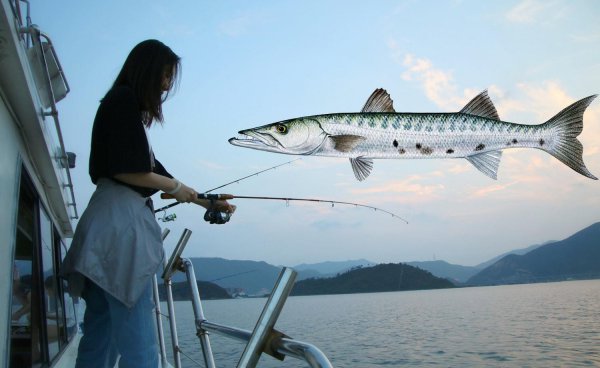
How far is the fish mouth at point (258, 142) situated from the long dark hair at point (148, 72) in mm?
424

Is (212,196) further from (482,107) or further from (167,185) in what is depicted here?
(482,107)

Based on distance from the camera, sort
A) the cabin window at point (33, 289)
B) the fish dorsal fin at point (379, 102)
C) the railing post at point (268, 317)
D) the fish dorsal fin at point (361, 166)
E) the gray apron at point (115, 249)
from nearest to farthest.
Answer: the railing post at point (268, 317)
the gray apron at point (115, 249)
the fish dorsal fin at point (361, 166)
the fish dorsal fin at point (379, 102)
the cabin window at point (33, 289)

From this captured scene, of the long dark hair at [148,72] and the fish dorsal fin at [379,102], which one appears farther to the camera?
the fish dorsal fin at [379,102]

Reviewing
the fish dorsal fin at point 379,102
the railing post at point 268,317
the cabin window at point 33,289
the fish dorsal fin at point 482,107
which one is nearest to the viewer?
the railing post at point 268,317

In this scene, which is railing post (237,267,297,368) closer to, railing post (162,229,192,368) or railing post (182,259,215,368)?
railing post (182,259,215,368)

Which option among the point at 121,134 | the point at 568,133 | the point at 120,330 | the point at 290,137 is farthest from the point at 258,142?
the point at 568,133

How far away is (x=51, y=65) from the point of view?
3.61 metres

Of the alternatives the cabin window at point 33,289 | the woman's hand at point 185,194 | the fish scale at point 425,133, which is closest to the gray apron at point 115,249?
the woman's hand at point 185,194

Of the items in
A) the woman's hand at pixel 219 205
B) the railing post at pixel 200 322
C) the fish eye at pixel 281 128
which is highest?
the fish eye at pixel 281 128

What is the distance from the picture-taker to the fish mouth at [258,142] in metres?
2.37

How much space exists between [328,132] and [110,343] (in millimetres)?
1584

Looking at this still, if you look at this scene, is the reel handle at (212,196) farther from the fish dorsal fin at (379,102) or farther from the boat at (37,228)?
the fish dorsal fin at (379,102)

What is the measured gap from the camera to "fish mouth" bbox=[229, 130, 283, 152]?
237cm

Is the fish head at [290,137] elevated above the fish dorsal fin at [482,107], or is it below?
below
